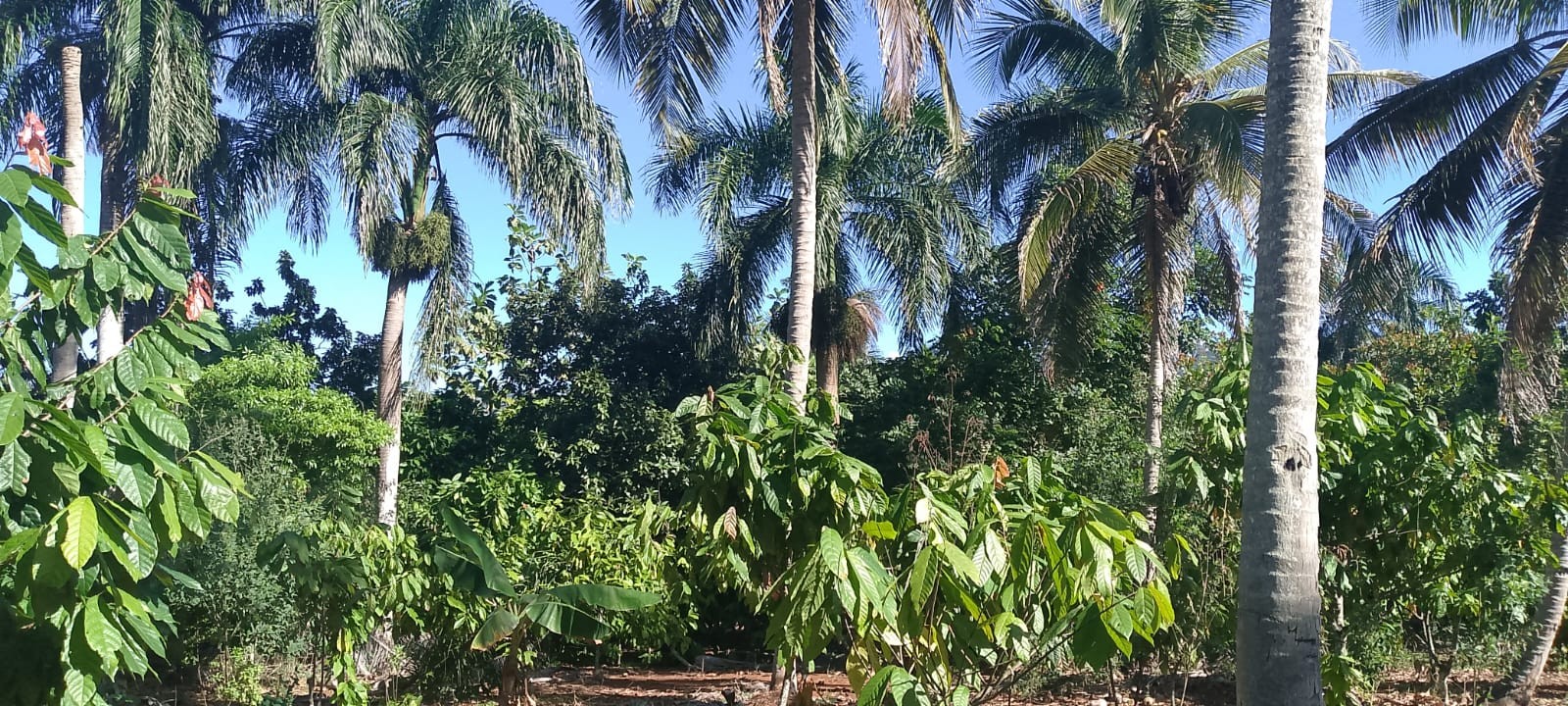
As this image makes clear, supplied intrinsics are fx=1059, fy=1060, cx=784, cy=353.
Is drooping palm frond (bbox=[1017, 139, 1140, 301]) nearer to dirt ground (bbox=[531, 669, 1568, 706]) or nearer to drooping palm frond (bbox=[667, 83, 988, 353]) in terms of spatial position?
drooping palm frond (bbox=[667, 83, 988, 353])

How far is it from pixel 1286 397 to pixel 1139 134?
8.54 metres

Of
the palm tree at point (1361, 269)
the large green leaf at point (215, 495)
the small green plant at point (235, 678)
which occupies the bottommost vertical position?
the small green plant at point (235, 678)

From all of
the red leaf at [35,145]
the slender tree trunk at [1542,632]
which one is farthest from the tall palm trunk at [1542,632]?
the red leaf at [35,145]

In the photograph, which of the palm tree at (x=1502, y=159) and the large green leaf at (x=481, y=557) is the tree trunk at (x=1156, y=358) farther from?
the large green leaf at (x=481, y=557)

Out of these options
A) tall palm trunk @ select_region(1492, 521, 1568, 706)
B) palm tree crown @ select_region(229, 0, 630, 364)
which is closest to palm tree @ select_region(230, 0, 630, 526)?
palm tree crown @ select_region(229, 0, 630, 364)

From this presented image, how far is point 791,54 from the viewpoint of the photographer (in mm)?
10242

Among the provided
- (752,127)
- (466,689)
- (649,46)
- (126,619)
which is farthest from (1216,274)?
(126,619)

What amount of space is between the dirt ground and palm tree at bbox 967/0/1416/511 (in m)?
2.21

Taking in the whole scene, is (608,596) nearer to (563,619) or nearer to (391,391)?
(563,619)

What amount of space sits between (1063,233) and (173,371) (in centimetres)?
943

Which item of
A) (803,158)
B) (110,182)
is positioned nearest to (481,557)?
(803,158)

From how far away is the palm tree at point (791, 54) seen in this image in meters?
9.37

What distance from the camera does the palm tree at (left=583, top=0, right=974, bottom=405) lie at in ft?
30.7

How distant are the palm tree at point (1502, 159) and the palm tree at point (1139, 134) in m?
Result: 1.31
